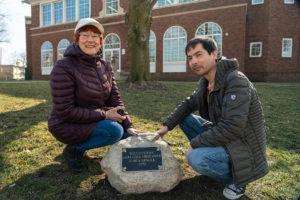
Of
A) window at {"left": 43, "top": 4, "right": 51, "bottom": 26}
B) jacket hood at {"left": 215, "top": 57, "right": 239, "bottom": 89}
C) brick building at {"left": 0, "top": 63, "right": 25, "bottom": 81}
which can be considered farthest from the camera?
brick building at {"left": 0, "top": 63, "right": 25, "bottom": 81}

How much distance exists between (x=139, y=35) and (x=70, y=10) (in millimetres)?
20460

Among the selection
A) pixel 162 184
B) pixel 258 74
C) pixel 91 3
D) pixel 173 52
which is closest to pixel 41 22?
pixel 91 3

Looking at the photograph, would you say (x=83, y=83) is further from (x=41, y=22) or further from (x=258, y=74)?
(x=41, y=22)

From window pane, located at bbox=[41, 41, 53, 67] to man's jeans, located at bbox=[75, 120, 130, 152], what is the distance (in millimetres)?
28020

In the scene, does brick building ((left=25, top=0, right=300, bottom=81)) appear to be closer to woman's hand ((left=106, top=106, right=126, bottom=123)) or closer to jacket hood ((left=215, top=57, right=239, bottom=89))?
woman's hand ((left=106, top=106, right=126, bottom=123))

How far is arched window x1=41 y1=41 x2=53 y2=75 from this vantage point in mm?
27891

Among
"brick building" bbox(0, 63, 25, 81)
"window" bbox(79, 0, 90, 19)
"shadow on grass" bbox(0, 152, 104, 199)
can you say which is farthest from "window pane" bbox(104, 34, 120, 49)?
"shadow on grass" bbox(0, 152, 104, 199)

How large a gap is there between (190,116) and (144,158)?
0.82 metres

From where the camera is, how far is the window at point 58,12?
89.6ft

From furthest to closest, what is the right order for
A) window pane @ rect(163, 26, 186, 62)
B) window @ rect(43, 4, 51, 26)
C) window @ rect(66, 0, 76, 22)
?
window @ rect(43, 4, 51, 26)
window @ rect(66, 0, 76, 22)
window pane @ rect(163, 26, 186, 62)

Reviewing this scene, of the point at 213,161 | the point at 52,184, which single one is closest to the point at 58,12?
the point at 52,184

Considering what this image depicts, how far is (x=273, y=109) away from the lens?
673 centimetres

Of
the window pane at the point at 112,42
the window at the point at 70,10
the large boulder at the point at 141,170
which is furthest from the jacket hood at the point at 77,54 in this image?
the window at the point at 70,10

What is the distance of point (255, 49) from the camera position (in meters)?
19.1
